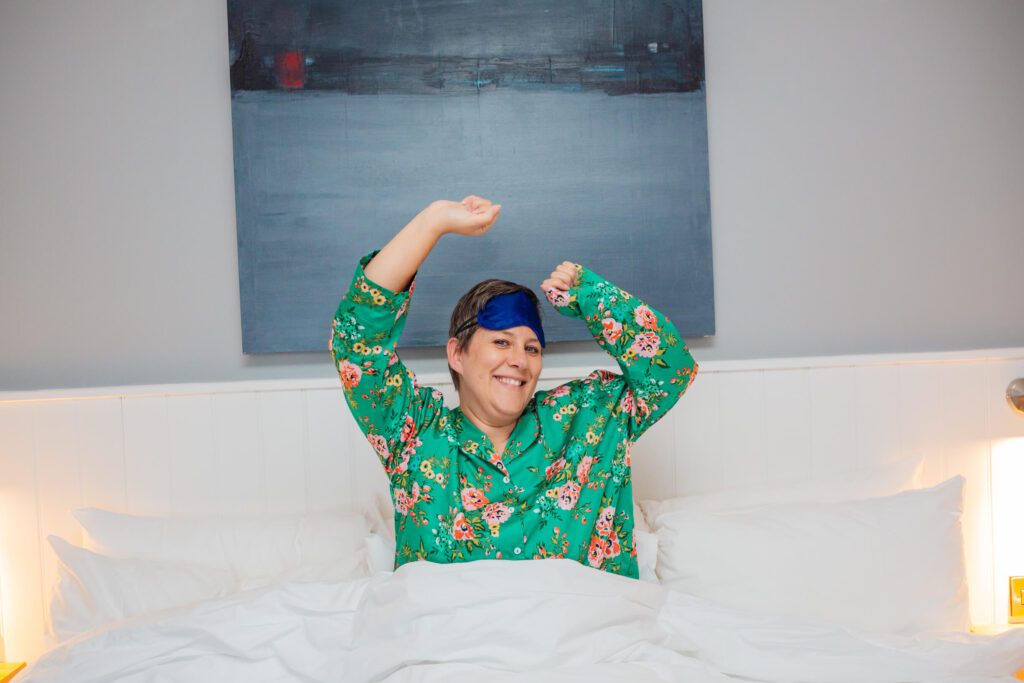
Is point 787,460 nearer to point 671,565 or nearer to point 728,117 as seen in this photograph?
point 671,565

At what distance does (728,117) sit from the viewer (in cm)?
216

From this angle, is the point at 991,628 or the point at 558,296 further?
the point at 991,628

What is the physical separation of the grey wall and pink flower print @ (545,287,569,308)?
1.44ft

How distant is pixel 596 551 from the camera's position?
65.1 inches

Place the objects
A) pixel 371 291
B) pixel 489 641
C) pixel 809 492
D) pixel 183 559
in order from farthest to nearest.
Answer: pixel 809 492 → pixel 183 559 → pixel 371 291 → pixel 489 641

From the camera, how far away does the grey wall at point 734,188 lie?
6.67 ft

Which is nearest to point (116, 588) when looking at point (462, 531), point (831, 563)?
point (462, 531)

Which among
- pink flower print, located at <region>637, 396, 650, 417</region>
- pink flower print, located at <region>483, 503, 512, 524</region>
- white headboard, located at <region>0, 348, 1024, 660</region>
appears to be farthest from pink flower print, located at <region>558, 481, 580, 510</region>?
white headboard, located at <region>0, 348, 1024, 660</region>

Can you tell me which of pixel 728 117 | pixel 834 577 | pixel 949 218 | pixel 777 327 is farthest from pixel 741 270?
pixel 834 577

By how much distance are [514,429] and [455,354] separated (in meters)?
0.20

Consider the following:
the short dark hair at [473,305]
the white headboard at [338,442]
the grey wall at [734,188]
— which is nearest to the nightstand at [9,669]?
the white headboard at [338,442]

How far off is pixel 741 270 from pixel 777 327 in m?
0.19

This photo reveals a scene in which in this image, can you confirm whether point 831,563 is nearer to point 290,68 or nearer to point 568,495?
point 568,495

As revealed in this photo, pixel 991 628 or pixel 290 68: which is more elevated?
pixel 290 68
